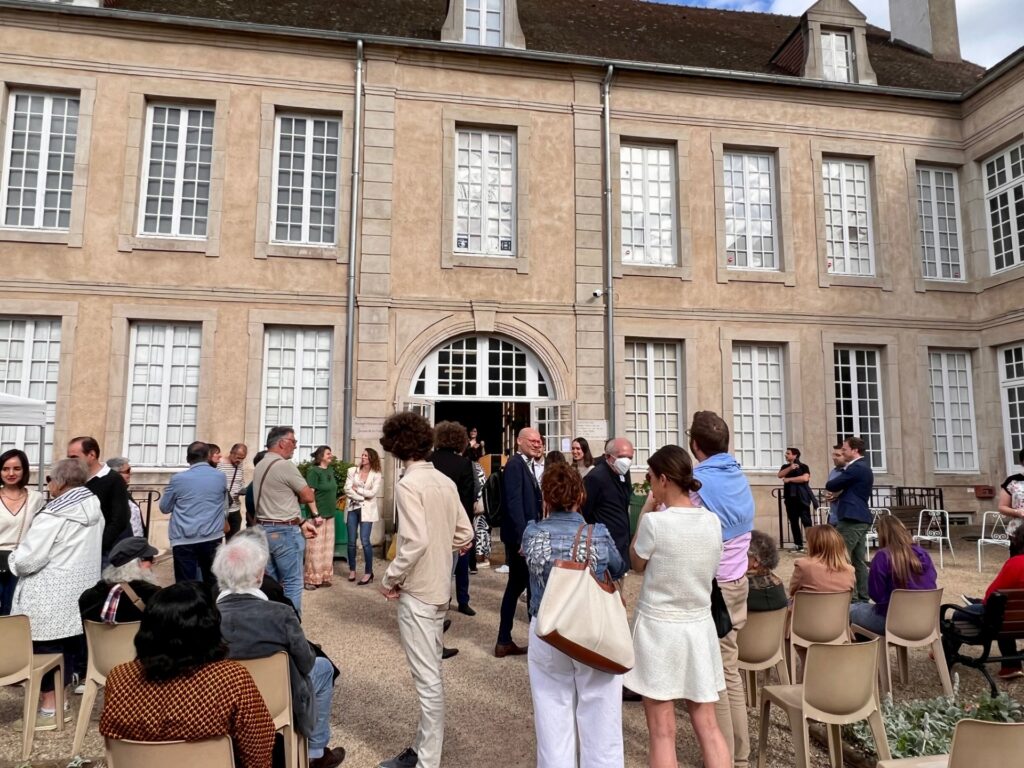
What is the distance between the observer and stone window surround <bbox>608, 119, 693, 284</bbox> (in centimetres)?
1145

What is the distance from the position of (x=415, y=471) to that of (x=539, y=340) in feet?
25.0

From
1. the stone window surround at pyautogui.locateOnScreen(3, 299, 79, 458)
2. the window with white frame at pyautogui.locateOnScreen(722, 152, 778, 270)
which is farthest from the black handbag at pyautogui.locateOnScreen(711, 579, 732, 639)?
the stone window surround at pyautogui.locateOnScreen(3, 299, 79, 458)

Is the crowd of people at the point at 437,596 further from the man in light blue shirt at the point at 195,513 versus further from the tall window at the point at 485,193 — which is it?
the tall window at the point at 485,193

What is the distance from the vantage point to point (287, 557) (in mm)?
5266

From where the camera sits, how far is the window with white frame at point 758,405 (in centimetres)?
1170

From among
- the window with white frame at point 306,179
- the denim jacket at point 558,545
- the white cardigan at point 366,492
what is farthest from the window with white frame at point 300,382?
the denim jacket at point 558,545

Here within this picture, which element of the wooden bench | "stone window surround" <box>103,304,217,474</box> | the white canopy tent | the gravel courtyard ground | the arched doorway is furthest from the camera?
the arched doorway

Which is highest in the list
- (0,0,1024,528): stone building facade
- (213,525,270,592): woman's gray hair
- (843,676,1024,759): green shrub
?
(0,0,1024,528): stone building facade

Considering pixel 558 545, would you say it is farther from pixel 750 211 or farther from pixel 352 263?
pixel 750 211

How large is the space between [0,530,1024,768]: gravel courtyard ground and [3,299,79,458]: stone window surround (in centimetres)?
563

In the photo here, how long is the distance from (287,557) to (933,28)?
1718 cm

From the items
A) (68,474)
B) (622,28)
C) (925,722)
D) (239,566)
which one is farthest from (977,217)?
(68,474)

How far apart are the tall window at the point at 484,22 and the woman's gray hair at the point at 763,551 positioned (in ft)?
33.3

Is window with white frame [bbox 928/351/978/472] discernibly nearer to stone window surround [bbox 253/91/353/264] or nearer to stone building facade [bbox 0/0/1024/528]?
stone building facade [bbox 0/0/1024/528]
